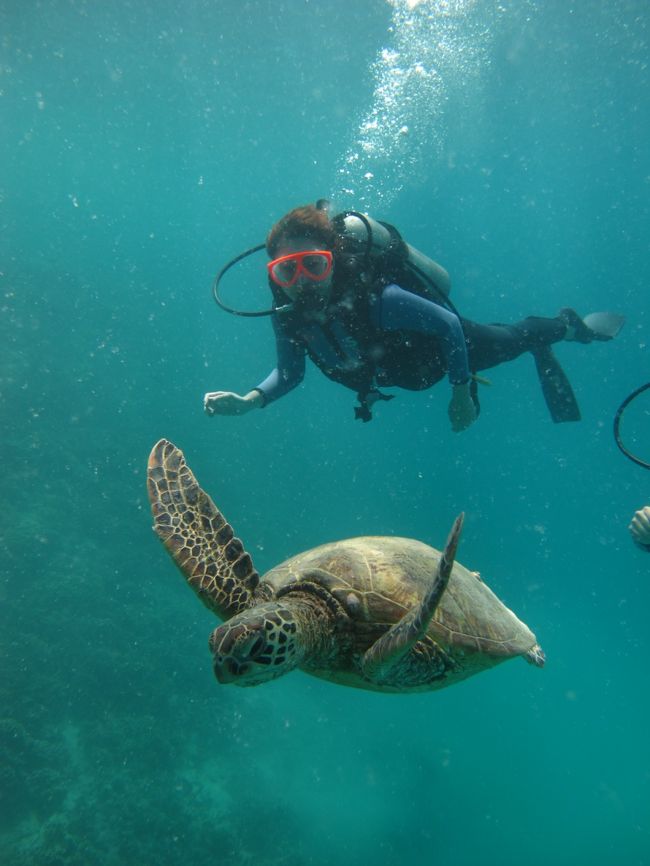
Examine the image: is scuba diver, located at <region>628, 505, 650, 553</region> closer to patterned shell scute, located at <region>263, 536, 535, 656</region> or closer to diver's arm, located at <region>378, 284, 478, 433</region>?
patterned shell scute, located at <region>263, 536, 535, 656</region>

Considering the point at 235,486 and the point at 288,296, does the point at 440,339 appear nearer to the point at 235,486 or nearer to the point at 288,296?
the point at 288,296

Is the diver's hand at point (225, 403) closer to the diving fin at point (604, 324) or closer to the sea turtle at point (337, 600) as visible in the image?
the sea turtle at point (337, 600)

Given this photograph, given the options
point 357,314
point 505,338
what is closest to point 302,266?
point 357,314

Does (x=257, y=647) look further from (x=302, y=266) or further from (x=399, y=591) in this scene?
(x=302, y=266)

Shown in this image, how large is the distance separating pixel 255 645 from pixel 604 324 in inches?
366

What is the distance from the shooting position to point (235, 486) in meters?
26.0

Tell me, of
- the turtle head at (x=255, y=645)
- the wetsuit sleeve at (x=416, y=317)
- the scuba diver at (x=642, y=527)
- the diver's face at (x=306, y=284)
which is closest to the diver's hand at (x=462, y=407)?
the wetsuit sleeve at (x=416, y=317)

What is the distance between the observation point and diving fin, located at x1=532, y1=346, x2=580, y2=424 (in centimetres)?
816

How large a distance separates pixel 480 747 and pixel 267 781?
37.6 feet

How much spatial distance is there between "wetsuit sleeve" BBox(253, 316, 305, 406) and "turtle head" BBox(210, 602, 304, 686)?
12.6 feet

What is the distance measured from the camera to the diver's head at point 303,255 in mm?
4863

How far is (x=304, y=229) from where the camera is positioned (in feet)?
16.3

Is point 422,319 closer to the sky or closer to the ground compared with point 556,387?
closer to the sky

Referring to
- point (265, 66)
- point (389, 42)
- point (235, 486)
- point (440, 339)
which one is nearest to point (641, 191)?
point (389, 42)
